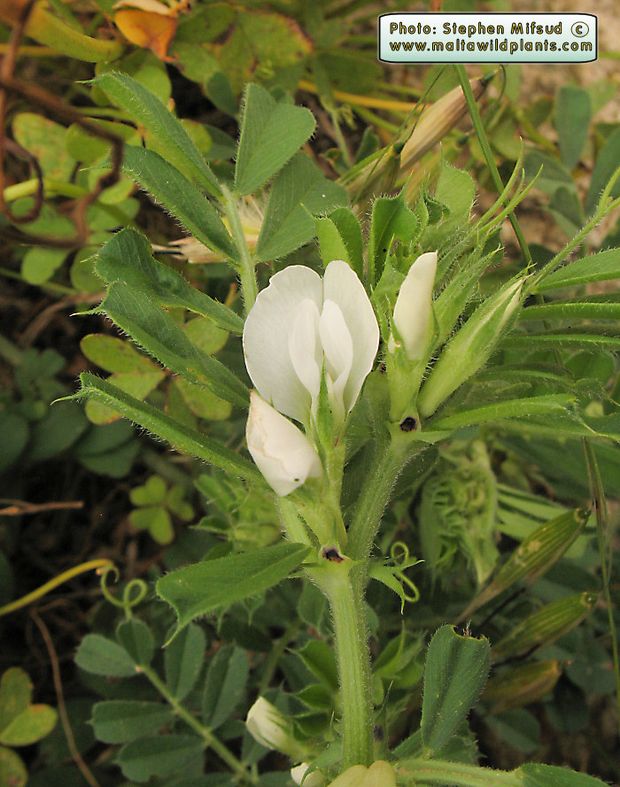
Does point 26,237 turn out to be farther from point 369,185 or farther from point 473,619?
point 473,619

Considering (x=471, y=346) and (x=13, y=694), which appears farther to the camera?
(x=13, y=694)

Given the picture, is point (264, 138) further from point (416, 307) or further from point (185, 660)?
point (185, 660)

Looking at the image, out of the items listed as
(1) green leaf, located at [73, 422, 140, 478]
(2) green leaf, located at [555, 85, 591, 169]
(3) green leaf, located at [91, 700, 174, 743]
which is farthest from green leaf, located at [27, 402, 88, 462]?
(2) green leaf, located at [555, 85, 591, 169]

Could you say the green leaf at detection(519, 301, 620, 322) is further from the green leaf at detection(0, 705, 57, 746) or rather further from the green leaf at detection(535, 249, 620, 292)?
the green leaf at detection(0, 705, 57, 746)


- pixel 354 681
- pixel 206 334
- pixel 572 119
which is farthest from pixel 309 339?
pixel 572 119

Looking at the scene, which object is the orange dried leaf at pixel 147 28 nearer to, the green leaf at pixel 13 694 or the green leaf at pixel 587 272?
the green leaf at pixel 587 272
